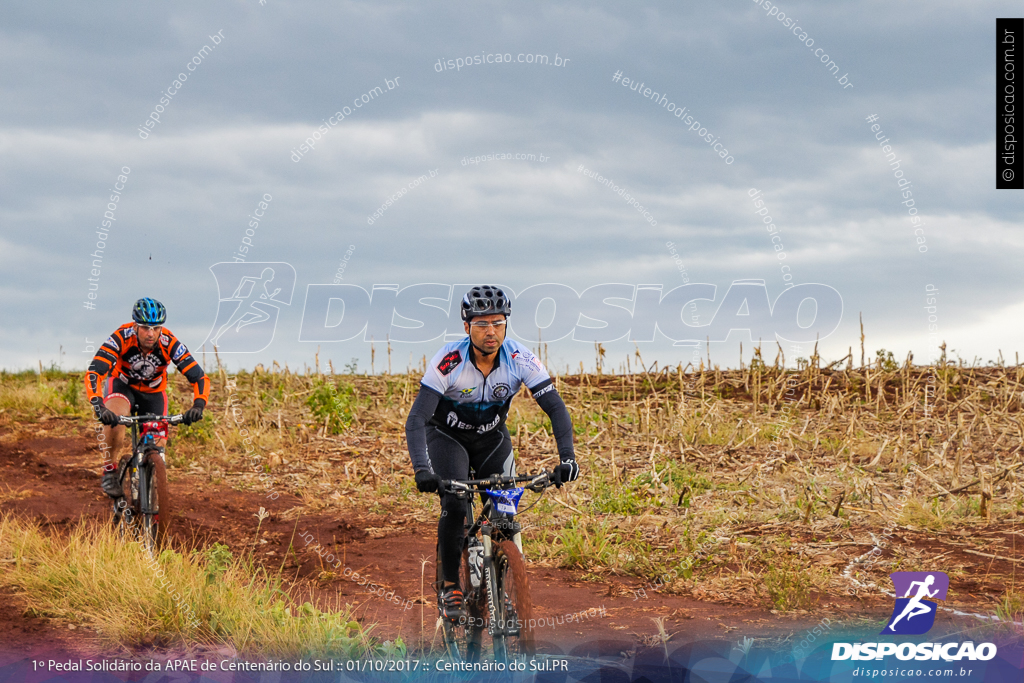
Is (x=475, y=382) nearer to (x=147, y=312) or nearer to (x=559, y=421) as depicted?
(x=559, y=421)

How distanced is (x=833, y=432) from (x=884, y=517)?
4689 mm

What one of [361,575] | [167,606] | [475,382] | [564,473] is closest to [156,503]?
[361,575]

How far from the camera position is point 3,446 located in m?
17.4

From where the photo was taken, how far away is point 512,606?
579cm

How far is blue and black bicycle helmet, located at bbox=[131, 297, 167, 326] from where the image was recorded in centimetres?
1023

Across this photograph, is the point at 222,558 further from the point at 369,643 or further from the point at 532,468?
the point at 532,468

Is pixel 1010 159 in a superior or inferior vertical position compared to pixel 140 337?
superior

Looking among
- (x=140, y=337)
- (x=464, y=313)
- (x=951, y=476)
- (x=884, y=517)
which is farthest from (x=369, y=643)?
(x=951, y=476)

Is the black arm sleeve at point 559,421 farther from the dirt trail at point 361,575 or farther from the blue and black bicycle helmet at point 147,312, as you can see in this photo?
the blue and black bicycle helmet at point 147,312

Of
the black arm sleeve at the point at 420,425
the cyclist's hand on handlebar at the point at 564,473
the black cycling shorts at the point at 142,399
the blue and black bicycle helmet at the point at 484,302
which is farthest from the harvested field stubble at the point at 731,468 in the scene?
the blue and black bicycle helmet at the point at 484,302

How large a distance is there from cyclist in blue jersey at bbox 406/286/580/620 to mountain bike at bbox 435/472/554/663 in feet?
0.60

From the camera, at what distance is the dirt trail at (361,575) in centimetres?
750

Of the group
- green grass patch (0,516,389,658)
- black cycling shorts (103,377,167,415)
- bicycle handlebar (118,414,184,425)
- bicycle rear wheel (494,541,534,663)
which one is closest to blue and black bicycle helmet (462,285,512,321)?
bicycle rear wheel (494,541,534,663)

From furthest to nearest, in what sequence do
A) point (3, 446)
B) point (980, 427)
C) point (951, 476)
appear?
point (3, 446) < point (980, 427) < point (951, 476)
